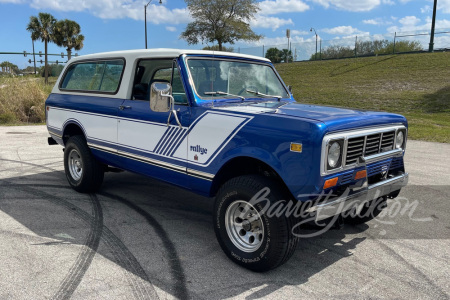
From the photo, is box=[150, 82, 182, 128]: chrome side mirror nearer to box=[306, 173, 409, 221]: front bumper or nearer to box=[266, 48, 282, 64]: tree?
box=[306, 173, 409, 221]: front bumper

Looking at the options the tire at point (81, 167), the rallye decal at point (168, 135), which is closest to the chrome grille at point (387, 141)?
the rallye decal at point (168, 135)

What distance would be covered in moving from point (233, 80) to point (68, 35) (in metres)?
45.3

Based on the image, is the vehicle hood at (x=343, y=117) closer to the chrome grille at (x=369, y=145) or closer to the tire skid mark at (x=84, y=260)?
the chrome grille at (x=369, y=145)

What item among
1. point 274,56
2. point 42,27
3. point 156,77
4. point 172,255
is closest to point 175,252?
point 172,255

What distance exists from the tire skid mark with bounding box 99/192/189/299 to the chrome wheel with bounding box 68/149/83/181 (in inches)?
33.7

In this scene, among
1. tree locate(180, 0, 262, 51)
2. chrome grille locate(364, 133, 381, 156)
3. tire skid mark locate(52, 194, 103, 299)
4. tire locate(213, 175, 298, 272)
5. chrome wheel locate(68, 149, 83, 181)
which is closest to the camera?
tire skid mark locate(52, 194, 103, 299)

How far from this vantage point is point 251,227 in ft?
11.5

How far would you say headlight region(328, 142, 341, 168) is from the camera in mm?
A: 3129

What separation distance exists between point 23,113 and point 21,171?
8.65 m

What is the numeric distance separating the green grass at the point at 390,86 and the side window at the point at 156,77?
910 centimetres

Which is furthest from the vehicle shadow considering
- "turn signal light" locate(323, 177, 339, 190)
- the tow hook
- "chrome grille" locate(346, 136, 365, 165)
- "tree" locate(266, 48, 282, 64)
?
"tree" locate(266, 48, 282, 64)

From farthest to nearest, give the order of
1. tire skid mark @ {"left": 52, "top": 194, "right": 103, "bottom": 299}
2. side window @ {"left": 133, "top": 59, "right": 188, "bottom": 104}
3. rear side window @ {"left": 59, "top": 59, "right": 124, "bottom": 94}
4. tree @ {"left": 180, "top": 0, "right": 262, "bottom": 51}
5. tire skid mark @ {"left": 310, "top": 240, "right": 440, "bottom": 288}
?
tree @ {"left": 180, "top": 0, "right": 262, "bottom": 51} < rear side window @ {"left": 59, "top": 59, "right": 124, "bottom": 94} < side window @ {"left": 133, "top": 59, "right": 188, "bottom": 104} < tire skid mark @ {"left": 310, "top": 240, "right": 440, "bottom": 288} < tire skid mark @ {"left": 52, "top": 194, "right": 103, "bottom": 299}

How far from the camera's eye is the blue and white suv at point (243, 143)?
3152 mm

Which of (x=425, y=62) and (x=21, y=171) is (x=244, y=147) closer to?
(x=21, y=171)
